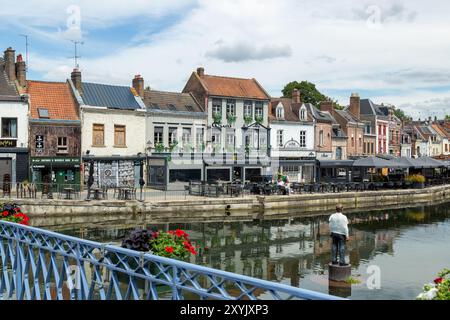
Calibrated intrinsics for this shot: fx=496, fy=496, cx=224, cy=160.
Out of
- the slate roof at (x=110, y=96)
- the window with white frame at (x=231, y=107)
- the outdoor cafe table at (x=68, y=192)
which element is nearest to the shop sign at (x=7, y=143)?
the slate roof at (x=110, y=96)

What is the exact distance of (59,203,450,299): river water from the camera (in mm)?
15250

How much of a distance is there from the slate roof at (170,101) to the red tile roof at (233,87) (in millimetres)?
1825

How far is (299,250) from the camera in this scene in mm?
21156

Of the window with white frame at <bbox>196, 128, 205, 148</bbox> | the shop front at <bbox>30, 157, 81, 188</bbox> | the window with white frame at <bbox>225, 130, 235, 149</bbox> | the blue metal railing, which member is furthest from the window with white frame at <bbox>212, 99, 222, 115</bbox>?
the blue metal railing

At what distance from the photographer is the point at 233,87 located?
1820 inches

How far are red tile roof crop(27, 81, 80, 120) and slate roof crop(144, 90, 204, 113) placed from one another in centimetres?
628

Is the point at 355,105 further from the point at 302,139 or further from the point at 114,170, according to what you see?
the point at 114,170

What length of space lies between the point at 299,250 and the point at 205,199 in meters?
11.5

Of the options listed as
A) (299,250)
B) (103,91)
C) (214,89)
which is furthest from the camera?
(214,89)

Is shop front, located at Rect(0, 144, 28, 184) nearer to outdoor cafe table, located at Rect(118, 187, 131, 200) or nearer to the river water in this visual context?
outdoor cafe table, located at Rect(118, 187, 131, 200)

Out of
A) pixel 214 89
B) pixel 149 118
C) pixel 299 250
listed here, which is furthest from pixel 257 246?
pixel 214 89

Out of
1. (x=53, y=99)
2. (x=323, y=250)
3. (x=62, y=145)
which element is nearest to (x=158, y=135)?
(x=62, y=145)

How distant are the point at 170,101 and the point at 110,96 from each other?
542 centimetres
